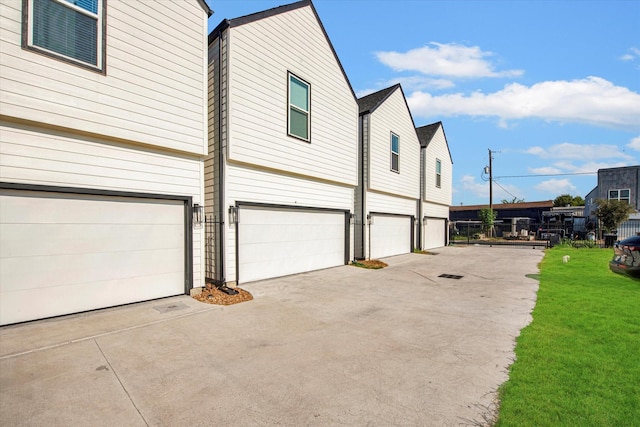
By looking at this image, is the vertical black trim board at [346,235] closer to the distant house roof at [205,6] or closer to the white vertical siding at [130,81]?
the white vertical siding at [130,81]

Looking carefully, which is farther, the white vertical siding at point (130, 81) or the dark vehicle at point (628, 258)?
the white vertical siding at point (130, 81)

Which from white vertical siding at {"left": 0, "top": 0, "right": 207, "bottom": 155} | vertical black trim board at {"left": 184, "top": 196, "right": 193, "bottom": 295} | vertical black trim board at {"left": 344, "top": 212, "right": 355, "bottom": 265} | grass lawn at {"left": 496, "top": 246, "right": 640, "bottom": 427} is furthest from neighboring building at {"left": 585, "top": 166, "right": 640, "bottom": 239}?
white vertical siding at {"left": 0, "top": 0, "right": 207, "bottom": 155}

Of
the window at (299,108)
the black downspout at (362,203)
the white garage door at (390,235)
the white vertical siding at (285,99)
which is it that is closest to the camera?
the white vertical siding at (285,99)

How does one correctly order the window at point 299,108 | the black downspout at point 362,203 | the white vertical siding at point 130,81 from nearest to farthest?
the white vertical siding at point 130,81
the window at point 299,108
the black downspout at point 362,203

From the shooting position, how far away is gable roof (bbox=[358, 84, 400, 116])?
13914mm

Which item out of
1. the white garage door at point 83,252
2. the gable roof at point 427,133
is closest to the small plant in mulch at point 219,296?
the white garage door at point 83,252

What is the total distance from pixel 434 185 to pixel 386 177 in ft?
22.4

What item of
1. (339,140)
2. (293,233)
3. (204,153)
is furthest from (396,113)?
(204,153)

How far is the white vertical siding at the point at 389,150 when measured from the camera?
1393 cm

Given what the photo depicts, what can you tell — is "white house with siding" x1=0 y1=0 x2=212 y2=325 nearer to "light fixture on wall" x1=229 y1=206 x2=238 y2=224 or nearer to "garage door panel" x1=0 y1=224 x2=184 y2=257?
"garage door panel" x1=0 y1=224 x2=184 y2=257

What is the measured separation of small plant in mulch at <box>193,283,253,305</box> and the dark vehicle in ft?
20.9

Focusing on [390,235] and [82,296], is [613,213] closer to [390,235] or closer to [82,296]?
[390,235]

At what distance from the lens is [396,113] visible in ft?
51.7

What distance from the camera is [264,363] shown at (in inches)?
154
